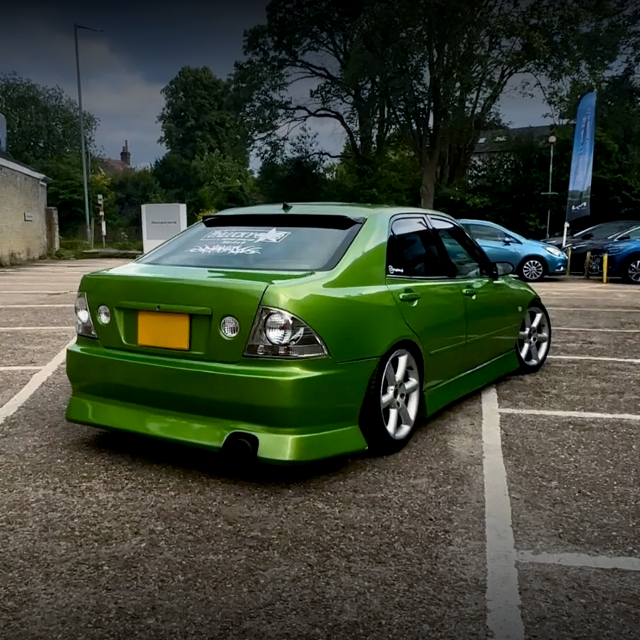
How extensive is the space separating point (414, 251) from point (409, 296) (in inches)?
17.8

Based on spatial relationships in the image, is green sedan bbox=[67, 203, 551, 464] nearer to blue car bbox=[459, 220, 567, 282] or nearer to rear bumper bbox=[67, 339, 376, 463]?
rear bumper bbox=[67, 339, 376, 463]

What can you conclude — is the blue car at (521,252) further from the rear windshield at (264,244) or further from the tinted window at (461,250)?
the rear windshield at (264,244)

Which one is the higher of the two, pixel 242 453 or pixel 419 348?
pixel 419 348

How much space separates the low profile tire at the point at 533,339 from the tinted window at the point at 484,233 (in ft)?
34.7

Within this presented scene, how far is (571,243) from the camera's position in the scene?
61.5ft

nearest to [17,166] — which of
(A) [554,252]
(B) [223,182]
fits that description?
(A) [554,252]

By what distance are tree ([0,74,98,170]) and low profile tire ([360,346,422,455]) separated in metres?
63.8

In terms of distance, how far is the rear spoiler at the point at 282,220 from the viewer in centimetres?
411

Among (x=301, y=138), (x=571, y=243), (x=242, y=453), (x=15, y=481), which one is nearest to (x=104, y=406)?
(x=15, y=481)

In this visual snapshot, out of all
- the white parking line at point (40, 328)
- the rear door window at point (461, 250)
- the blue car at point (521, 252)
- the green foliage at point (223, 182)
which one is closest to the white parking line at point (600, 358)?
the rear door window at point (461, 250)

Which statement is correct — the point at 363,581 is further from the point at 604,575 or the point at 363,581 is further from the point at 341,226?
the point at 341,226

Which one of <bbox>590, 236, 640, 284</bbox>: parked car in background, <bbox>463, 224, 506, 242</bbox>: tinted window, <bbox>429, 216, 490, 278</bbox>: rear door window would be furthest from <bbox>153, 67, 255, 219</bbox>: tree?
<bbox>429, 216, 490, 278</bbox>: rear door window

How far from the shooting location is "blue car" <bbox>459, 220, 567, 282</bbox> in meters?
16.3

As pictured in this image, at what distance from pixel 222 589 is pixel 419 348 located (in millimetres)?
2030
